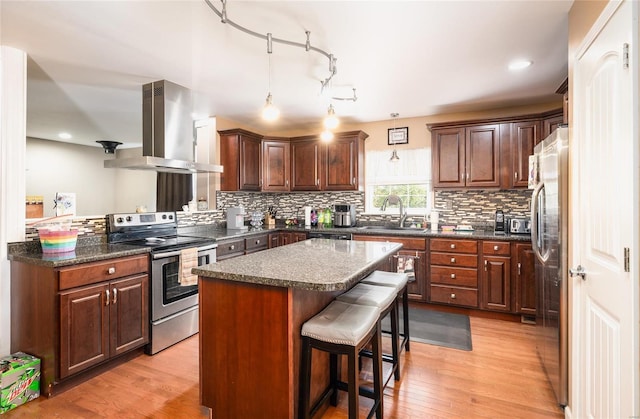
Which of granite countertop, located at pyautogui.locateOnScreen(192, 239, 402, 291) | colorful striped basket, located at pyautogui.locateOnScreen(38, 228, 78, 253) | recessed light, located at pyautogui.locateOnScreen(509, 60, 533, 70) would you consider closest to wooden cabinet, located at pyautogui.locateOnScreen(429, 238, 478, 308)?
granite countertop, located at pyautogui.locateOnScreen(192, 239, 402, 291)

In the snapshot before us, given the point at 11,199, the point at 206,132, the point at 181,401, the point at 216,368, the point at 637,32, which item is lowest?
the point at 181,401

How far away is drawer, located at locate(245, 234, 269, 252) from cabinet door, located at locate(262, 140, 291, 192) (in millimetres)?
852

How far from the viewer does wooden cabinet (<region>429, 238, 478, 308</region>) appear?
11.5ft

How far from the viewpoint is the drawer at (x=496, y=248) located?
337 cm

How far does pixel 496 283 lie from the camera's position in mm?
3418

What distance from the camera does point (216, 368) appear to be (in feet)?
5.72

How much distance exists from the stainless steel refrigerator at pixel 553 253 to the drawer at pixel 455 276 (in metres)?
1.03

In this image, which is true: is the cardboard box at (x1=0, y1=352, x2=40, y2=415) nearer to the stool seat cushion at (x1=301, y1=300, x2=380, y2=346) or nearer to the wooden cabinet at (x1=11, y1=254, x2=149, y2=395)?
the wooden cabinet at (x1=11, y1=254, x2=149, y2=395)

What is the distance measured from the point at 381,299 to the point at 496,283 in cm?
213

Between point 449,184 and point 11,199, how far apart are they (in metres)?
4.27

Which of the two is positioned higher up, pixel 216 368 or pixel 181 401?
pixel 216 368

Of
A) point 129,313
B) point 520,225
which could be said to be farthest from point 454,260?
point 129,313

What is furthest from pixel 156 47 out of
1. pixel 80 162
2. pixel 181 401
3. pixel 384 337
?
pixel 80 162

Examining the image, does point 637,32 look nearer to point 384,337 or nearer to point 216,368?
point 216,368
